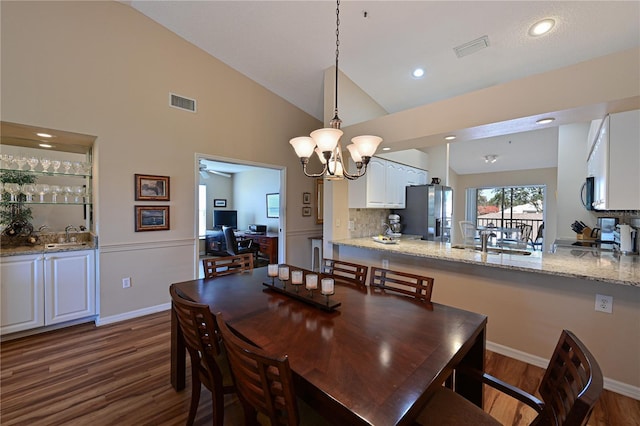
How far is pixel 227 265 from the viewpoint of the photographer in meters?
2.75

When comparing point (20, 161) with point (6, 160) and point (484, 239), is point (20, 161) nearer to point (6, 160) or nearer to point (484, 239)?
point (6, 160)

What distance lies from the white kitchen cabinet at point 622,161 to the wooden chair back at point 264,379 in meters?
2.90

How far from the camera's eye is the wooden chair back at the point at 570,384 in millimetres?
765

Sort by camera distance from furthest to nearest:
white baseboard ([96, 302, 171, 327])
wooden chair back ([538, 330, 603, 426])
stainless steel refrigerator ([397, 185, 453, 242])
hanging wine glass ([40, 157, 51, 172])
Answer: stainless steel refrigerator ([397, 185, 453, 242]) < white baseboard ([96, 302, 171, 327]) < hanging wine glass ([40, 157, 51, 172]) < wooden chair back ([538, 330, 603, 426])

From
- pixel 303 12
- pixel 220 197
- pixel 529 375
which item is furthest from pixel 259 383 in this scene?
pixel 220 197

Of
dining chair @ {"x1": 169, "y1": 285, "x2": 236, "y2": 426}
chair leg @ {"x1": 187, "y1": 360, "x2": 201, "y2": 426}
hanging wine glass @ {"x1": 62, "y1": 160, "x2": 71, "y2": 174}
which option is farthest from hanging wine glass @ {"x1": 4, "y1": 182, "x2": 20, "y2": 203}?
chair leg @ {"x1": 187, "y1": 360, "x2": 201, "y2": 426}

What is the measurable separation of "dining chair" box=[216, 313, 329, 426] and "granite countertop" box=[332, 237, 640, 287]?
2070 mm

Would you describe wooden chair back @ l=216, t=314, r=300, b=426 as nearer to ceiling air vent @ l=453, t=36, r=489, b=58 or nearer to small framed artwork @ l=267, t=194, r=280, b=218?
ceiling air vent @ l=453, t=36, r=489, b=58

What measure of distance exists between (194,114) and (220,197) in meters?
5.10

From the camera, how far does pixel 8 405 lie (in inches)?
76.2

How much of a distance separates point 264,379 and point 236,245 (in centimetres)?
571

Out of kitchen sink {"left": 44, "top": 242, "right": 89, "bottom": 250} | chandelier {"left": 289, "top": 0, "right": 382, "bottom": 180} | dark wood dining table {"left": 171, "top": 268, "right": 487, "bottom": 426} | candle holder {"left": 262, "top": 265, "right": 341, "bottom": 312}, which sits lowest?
dark wood dining table {"left": 171, "top": 268, "right": 487, "bottom": 426}

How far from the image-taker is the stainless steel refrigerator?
4582 mm

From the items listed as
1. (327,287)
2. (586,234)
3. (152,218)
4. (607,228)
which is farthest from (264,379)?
(586,234)
